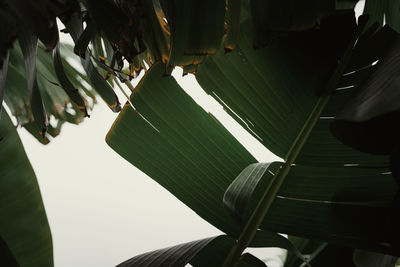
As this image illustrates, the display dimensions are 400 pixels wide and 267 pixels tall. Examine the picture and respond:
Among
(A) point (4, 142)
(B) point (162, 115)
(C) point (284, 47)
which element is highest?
(C) point (284, 47)

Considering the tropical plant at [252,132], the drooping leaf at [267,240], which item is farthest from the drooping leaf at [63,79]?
the drooping leaf at [267,240]

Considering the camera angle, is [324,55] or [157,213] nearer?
[324,55]

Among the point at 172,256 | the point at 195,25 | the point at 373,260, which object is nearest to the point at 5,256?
the point at 172,256

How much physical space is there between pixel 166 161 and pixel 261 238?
0.59 feet

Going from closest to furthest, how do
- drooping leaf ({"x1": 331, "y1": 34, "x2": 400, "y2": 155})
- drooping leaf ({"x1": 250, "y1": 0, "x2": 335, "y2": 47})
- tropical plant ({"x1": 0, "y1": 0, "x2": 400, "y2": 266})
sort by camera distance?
drooping leaf ({"x1": 331, "y1": 34, "x2": 400, "y2": 155}) → drooping leaf ({"x1": 250, "y1": 0, "x2": 335, "y2": 47}) → tropical plant ({"x1": 0, "y1": 0, "x2": 400, "y2": 266})

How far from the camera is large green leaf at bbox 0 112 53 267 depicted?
0.50 m

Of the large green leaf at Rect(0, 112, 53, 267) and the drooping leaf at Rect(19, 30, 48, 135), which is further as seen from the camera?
the large green leaf at Rect(0, 112, 53, 267)

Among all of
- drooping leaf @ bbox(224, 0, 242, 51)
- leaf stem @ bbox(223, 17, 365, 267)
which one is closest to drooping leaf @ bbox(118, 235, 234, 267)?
leaf stem @ bbox(223, 17, 365, 267)

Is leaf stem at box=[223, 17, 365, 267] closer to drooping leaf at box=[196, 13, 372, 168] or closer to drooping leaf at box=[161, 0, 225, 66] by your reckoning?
drooping leaf at box=[196, 13, 372, 168]

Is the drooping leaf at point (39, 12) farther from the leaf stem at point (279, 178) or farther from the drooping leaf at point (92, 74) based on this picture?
the leaf stem at point (279, 178)

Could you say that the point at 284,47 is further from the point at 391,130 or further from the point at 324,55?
the point at 391,130

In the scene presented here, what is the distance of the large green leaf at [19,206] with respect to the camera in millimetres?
498

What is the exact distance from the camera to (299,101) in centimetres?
47

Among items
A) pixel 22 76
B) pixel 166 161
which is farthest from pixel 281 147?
pixel 22 76
